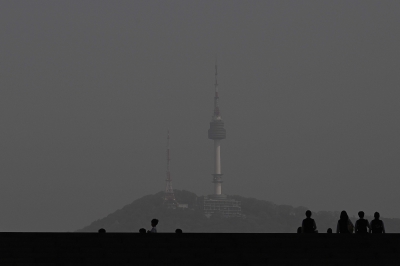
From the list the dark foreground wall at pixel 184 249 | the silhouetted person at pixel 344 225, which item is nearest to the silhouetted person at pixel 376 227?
the silhouetted person at pixel 344 225

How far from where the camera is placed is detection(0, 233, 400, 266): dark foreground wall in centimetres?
2136

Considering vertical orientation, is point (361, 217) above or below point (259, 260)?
above

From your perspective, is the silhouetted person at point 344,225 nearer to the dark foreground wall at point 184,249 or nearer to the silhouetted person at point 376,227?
the silhouetted person at point 376,227

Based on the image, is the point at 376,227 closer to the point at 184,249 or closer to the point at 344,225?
the point at 344,225

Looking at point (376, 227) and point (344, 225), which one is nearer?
point (376, 227)

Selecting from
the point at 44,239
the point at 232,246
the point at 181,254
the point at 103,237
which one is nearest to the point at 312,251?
the point at 232,246

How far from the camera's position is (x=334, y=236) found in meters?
21.6

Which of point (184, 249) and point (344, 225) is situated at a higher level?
point (344, 225)

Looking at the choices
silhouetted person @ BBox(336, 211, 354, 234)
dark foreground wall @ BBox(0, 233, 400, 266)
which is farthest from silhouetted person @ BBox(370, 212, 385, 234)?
dark foreground wall @ BBox(0, 233, 400, 266)

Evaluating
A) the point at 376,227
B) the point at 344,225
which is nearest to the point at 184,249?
the point at 344,225

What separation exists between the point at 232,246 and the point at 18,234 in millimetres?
5695

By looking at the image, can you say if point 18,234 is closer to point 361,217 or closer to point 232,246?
point 232,246

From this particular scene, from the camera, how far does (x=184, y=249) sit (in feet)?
70.2

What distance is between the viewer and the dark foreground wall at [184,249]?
2136cm
